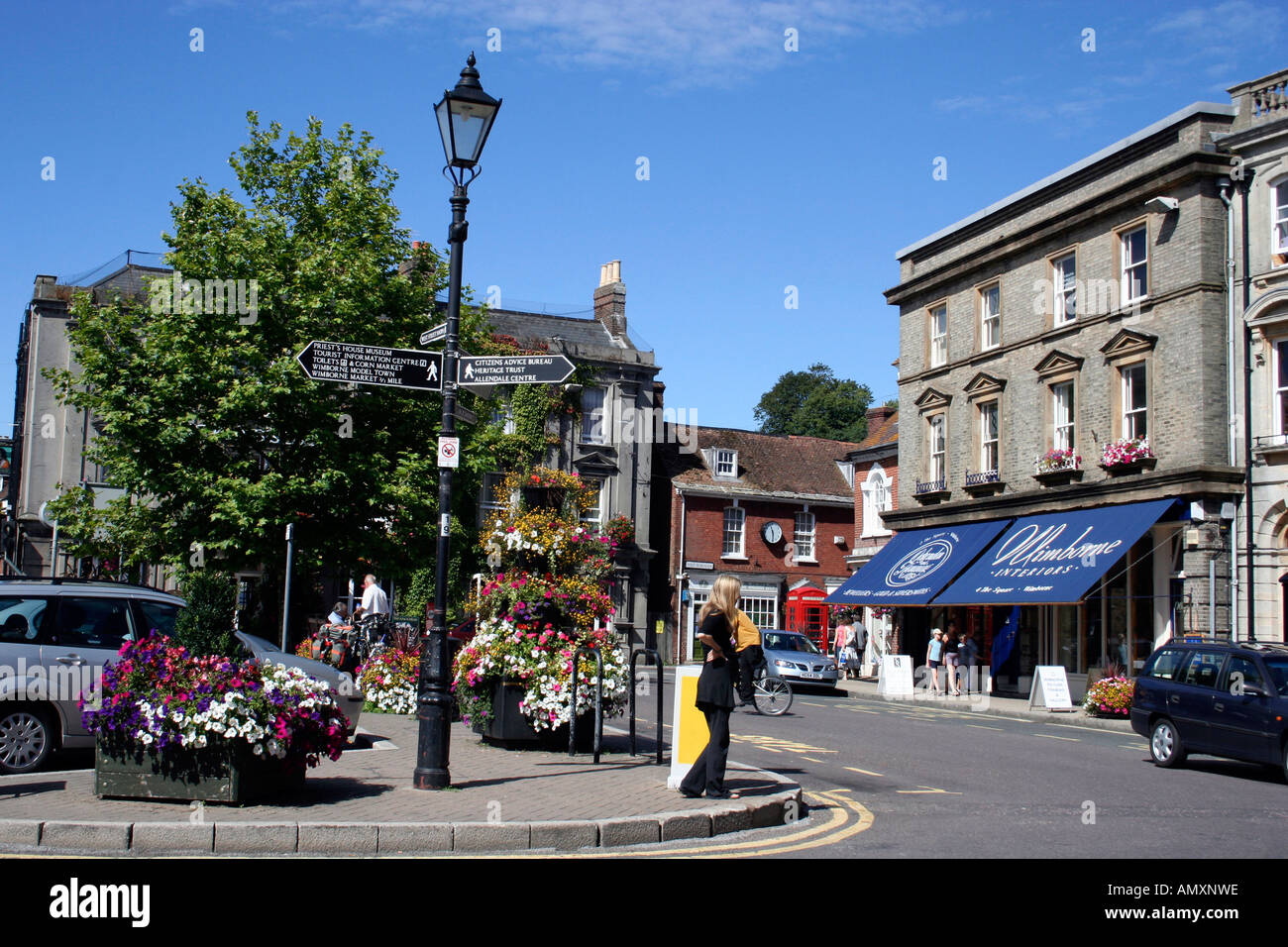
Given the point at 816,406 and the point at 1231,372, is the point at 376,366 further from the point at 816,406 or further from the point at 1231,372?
the point at 816,406

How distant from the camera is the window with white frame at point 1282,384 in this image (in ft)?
72.8

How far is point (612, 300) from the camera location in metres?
48.7

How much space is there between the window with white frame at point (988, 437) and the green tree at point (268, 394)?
48.3 feet

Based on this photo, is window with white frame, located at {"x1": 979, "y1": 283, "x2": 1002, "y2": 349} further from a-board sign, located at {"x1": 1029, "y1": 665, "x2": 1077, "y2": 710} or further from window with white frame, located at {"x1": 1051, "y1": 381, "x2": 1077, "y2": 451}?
a-board sign, located at {"x1": 1029, "y1": 665, "x2": 1077, "y2": 710}

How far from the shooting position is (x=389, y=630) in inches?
747

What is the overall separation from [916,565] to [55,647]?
2411 cm

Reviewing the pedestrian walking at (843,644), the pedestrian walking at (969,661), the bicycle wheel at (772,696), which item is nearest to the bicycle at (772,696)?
the bicycle wheel at (772,696)

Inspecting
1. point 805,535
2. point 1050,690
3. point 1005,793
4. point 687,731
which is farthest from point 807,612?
point 687,731

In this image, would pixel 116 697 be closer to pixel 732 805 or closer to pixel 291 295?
pixel 732 805

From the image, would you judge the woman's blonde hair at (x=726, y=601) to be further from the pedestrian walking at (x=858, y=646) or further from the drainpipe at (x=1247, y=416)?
the pedestrian walking at (x=858, y=646)

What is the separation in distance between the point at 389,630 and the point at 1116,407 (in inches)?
660

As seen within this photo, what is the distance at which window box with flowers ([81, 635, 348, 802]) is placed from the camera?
7977 millimetres

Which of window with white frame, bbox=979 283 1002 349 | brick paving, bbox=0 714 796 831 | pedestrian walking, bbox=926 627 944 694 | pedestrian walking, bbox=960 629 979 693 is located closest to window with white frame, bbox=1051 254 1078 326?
window with white frame, bbox=979 283 1002 349

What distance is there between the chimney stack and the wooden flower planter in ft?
133
